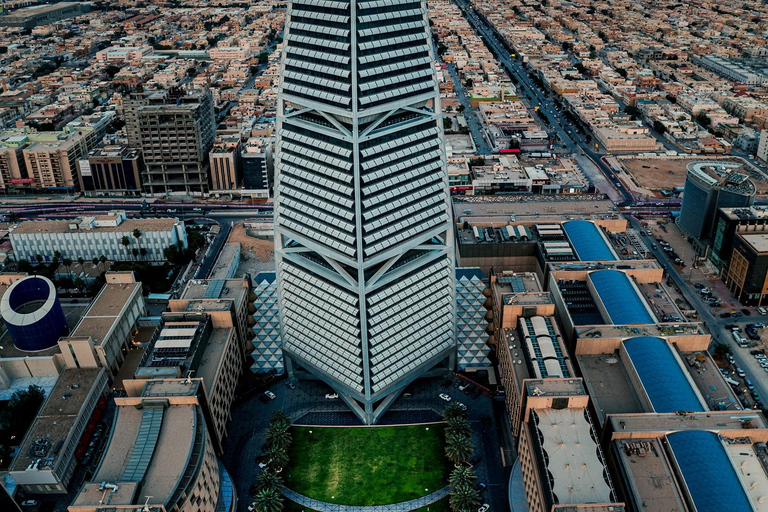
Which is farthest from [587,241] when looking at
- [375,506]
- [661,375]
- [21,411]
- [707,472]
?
[21,411]

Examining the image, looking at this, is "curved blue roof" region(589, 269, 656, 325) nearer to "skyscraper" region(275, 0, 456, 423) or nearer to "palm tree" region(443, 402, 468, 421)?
"skyscraper" region(275, 0, 456, 423)

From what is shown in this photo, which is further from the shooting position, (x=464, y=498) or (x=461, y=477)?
(x=461, y=477)

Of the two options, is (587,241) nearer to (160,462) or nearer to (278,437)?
(278,437)

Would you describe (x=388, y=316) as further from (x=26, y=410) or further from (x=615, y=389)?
(x=26, y=410)

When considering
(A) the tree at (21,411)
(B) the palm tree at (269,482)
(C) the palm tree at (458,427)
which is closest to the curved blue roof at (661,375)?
(C) the palm tree at (458,427)

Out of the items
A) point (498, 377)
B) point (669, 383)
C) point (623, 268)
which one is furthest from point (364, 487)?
point (623, 268)

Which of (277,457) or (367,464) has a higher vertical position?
(277,457)
